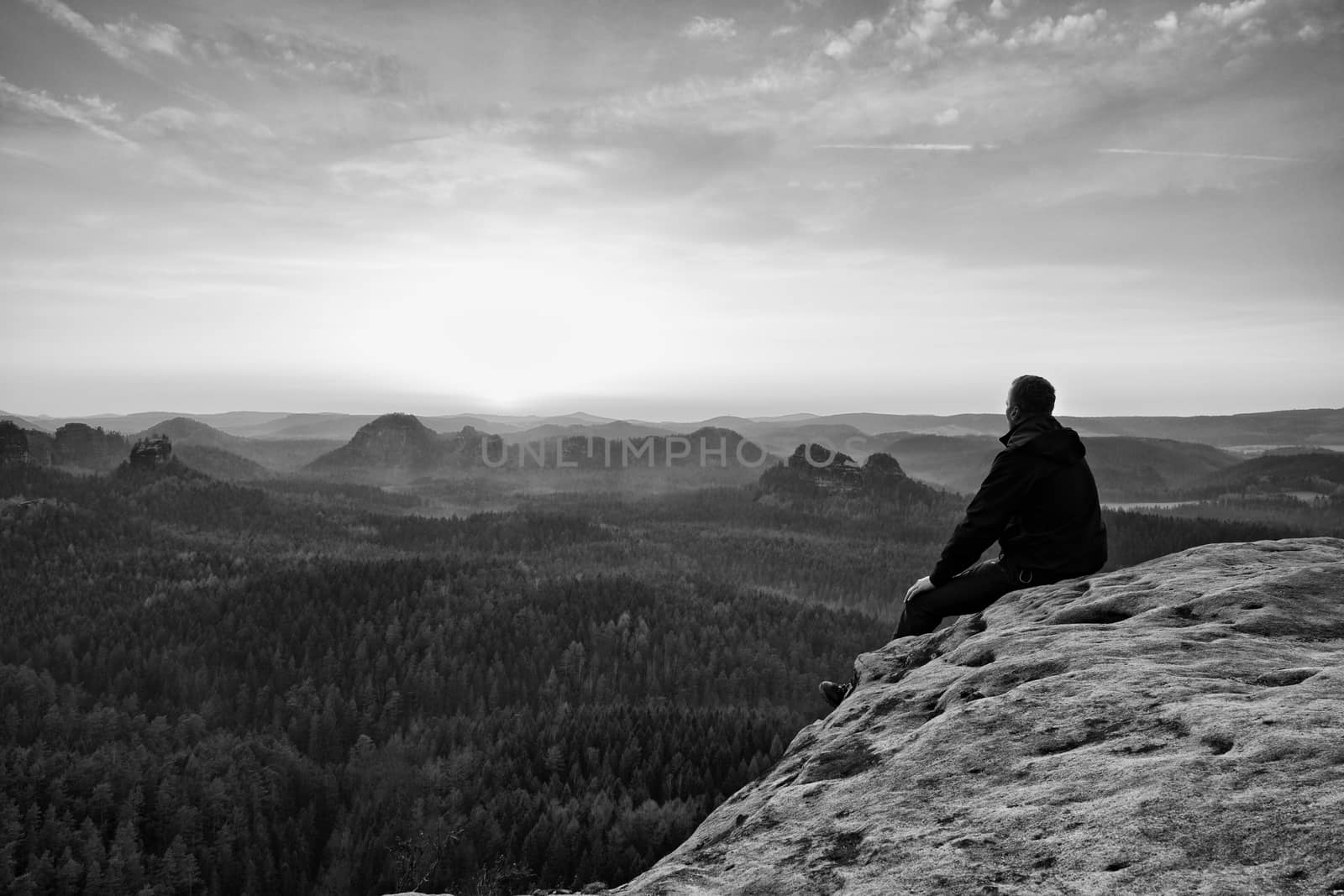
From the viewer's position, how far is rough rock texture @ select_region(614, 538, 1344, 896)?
300 cm

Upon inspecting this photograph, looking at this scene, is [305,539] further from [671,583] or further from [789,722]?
[789,722]

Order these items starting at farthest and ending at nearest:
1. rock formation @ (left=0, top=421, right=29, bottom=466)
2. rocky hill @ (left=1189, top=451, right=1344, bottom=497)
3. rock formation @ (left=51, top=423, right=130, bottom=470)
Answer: rock formation @ (left=51, top=423, right=130, bottom=470), rocky hill @ (left=1189, top=451, right=1344, bottom=497), rock formation @ (left=0, top=421, right=29, bottom=466)

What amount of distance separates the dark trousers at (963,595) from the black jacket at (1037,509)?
1.18 feet

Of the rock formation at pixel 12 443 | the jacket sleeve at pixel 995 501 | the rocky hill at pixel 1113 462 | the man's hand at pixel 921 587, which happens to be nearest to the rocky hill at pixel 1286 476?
the rocky hill at pixel 1113 462

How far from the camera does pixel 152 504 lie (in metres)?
46.4

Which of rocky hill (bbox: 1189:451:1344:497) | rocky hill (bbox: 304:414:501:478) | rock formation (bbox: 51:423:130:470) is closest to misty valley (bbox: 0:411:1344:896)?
rocky hill (bbox: 1189:451:1344:497)

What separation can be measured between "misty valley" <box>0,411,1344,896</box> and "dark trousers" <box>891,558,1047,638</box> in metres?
5.54

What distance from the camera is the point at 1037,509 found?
838 cm

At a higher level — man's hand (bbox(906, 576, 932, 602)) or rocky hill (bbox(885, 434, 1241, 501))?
man's hand (bbox(906, 576, 932, 602))

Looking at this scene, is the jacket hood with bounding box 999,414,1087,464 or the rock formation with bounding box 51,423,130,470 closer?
the jacket hood with bounding box 999,414,1087,464

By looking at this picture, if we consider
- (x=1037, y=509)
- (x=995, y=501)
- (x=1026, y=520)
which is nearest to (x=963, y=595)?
(x=1026, y=520)

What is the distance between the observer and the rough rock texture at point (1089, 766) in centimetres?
300

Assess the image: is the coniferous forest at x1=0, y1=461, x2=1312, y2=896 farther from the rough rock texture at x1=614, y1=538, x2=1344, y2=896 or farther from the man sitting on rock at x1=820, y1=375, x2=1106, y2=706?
the man sitting on rock at x1=820, y1=375, x2=1106, y2=706

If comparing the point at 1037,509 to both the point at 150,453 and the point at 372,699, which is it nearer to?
the point at 372,699
